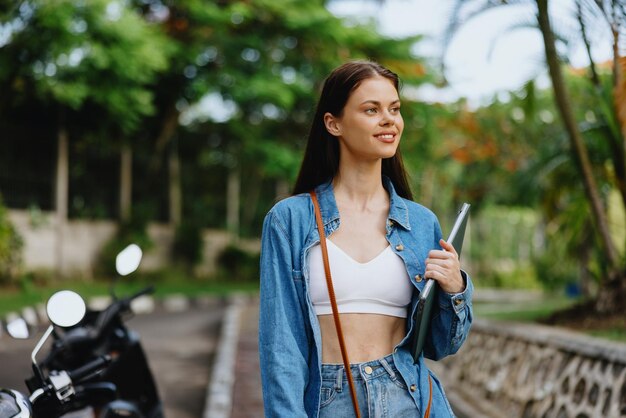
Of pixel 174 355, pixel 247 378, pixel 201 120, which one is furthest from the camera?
pixel 201 120

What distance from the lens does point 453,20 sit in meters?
8.16

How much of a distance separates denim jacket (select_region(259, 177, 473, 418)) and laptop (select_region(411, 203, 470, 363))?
1.0 inches

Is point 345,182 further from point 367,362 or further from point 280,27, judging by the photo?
point 280,27

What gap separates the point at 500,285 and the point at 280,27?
15273mm

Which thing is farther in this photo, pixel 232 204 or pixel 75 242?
pixel 232 204

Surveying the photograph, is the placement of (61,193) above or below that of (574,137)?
above

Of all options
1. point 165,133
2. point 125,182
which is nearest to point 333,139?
point 125,182

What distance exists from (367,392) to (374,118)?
0.73 m

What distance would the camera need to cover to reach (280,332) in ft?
7.00

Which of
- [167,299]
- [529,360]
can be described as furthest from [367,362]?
[167,299]

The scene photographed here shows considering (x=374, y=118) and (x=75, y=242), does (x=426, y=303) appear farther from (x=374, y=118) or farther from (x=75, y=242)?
(x=75, y=242)

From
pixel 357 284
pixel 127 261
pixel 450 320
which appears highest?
pixel 127 261

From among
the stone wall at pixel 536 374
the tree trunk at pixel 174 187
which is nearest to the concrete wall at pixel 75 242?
the tree trunk at pixel 174 187

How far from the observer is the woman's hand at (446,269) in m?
2.18
